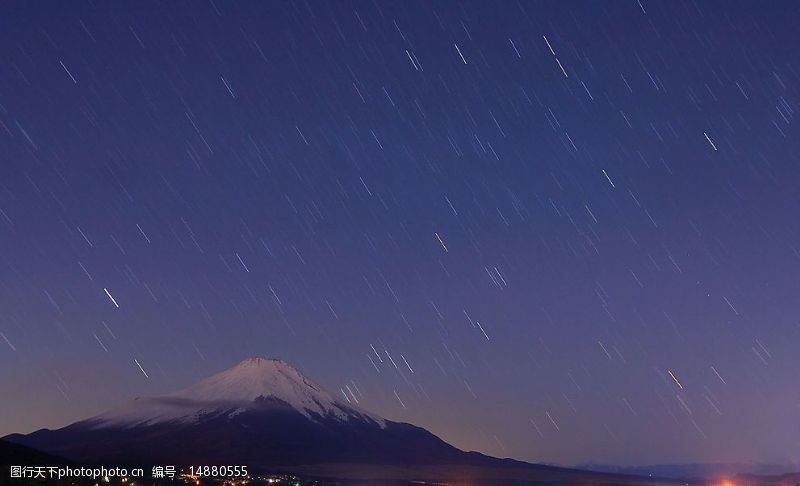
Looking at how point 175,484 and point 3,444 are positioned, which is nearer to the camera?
point 3,444

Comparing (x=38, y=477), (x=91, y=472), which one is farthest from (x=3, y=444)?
(x=38, y=477)

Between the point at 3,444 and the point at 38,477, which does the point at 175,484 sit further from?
the point at 38,477

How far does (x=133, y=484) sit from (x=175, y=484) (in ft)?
98.7

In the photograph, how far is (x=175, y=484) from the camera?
19112cm

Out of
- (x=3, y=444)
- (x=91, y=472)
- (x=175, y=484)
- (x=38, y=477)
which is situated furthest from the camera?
(x=175, y=484)

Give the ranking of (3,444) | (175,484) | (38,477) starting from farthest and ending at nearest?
(175,484) < (3,444) < (38,477)

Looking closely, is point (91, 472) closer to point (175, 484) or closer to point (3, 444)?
point (3, 444)

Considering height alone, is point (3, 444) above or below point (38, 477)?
above

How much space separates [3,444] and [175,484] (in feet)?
119

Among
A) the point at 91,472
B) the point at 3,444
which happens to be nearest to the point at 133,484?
the point at 91,472

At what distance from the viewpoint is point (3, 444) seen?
169500 mm

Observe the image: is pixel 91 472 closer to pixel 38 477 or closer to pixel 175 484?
pixel 38 477

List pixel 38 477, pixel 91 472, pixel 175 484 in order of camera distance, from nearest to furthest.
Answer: pixel 38 477
pixel 91 472
pixel 175 484

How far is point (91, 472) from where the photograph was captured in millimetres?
154375
